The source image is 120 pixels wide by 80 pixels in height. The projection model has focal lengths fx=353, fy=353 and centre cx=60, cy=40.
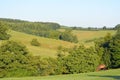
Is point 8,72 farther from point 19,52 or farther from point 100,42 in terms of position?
point 100,42

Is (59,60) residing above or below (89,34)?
above

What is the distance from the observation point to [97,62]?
72375 millimetres

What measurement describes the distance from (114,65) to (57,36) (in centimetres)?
6472

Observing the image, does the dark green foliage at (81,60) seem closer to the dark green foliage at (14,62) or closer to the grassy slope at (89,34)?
the dark green foliage at (14,62)

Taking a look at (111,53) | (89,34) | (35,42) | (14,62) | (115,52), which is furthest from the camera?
(89,34)

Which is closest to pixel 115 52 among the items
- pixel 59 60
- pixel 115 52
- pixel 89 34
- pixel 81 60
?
pixel 115 52

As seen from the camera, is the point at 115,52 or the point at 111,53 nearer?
the point at 115,52

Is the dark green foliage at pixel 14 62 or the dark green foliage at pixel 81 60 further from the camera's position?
the dark green foliage at pixel 81 60

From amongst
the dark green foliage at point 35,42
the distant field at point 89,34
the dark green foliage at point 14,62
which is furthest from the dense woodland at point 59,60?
the distant field at point 89,34

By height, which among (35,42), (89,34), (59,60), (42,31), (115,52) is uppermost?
(115,52)

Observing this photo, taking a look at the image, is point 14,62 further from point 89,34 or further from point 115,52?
point 89,34

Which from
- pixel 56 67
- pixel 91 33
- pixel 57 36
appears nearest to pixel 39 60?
pixel 56 67

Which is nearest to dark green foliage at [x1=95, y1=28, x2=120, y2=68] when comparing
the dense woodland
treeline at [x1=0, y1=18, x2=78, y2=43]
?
the dense woodland

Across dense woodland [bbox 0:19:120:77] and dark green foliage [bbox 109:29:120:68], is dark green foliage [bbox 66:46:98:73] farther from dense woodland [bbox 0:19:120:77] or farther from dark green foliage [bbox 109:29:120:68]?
dark green foliage [bbox 109:29:120:68]
